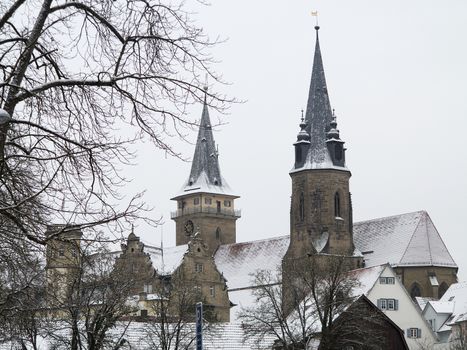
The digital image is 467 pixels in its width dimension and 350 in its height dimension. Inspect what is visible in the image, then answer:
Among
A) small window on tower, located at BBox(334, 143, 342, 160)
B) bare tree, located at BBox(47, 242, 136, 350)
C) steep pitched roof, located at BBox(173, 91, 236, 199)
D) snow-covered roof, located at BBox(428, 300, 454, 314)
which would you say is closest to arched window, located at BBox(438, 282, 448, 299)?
snow-covered roof, located at BBox(428, 300, 454, 314)

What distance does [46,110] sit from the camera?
12.9 metres

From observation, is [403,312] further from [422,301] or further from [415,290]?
[415,290]

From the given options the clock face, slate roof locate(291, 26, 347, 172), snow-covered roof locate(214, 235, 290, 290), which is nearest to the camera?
slate roof locate(291, 26, 347, 172)

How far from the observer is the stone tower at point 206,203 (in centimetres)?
→ 10606

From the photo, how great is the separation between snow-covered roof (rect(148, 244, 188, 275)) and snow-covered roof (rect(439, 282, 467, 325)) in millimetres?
19191

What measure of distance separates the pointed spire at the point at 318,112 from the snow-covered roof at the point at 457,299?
14.4 meters

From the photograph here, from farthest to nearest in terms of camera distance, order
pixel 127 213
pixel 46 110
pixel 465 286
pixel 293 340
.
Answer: pixel 465 286
pixel 293 340
pixel 46 110
pixel 127 213

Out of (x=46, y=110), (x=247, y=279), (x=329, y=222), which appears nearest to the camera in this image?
(x=46, y=110)

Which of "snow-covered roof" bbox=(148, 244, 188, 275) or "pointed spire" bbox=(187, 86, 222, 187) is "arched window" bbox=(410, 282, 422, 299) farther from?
"pointed spire" bbox=(187, 86, 222, 187)

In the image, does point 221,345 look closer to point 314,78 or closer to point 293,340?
point 293,340

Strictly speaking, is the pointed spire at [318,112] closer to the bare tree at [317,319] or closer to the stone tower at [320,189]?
the stone tower at [320,189]

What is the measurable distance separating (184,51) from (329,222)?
73671 millimetres

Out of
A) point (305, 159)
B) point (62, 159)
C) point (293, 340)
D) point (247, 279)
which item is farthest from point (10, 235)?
point (247, 279)

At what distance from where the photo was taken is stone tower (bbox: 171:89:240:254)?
10606cm
